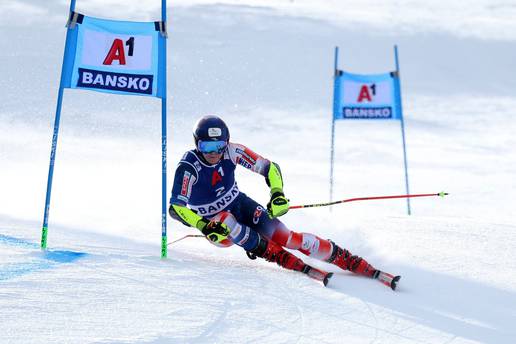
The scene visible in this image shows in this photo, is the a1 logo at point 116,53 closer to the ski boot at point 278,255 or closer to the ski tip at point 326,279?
the ski boot at point 278,255

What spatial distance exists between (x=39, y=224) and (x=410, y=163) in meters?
13.5

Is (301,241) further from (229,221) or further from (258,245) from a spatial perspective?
(229,221)

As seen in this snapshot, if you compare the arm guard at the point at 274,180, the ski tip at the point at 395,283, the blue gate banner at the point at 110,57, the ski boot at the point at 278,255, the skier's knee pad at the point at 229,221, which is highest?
the blue gate banner at the point at 110,57

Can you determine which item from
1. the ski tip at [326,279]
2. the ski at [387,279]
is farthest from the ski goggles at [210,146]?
the ski at [387,279]

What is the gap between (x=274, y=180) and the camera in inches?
207

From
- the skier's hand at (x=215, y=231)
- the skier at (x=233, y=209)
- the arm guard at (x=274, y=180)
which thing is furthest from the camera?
the arm guard at (x=274, y=180)

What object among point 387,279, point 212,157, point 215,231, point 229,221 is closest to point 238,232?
point 229,221

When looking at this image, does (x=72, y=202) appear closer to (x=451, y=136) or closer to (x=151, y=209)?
(x=151, y=209)

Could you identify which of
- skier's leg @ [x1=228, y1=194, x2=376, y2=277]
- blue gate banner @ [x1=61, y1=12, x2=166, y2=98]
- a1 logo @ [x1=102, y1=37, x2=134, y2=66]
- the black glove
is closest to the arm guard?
skier's leg @ [x1=228, y1=194, x2=376, y2=277]

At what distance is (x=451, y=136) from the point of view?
21906 millimetres

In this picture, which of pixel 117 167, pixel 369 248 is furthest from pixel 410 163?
pixel 369 248

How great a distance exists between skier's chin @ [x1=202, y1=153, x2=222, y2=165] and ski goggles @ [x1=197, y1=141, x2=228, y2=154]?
0.13 feet

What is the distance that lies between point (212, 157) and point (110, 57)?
110 centimetres

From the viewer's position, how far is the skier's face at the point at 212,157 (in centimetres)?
508
